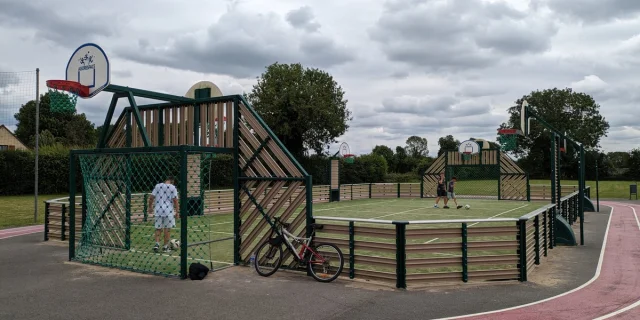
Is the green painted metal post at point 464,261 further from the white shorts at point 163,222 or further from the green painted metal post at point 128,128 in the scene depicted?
the green painted metal post at point 128,128

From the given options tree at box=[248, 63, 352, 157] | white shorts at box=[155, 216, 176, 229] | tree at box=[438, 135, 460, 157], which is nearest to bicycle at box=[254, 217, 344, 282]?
white shorts at box=[155, 216, 176, 229]

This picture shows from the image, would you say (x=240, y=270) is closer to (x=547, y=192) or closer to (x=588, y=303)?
(x=588, y=303)

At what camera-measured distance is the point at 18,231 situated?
1515 centimetres

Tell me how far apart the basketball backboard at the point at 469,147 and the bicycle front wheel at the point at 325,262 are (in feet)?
90.9

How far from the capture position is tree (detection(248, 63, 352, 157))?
41.7m

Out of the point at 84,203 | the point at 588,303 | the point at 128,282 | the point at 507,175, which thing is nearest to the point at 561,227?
the point at 588,303

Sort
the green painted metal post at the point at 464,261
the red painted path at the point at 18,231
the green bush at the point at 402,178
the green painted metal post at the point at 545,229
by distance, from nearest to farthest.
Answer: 1. the green painted metal post at the point at 464,261
2. the green painted metal post at the point at 545,229
3. the red painted path at the point at 18,231
4. the green bush at the point at 402,178

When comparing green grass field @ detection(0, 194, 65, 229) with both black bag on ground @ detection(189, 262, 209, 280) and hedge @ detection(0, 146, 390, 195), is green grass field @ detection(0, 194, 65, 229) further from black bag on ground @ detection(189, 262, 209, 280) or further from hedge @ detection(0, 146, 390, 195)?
black bag on ground @ detection(189, 262, 209, 280)

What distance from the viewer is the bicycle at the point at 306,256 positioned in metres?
8.31

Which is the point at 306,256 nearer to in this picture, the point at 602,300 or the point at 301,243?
the point at 301,243

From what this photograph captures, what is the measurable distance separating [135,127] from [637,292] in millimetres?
10680

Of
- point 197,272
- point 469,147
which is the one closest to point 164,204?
point 197,272

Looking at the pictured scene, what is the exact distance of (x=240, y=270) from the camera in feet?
30.3

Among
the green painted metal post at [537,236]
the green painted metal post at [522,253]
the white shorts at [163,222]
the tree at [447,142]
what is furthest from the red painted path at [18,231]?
the tree at [447,142]
